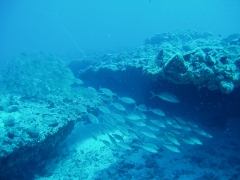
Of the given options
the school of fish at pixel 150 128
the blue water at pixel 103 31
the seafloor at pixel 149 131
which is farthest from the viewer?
the blue water at pixel 103 31

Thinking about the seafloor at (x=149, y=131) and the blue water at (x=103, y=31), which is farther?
the blue water at (x=103, y=31)

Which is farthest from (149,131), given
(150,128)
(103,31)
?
(103,31)

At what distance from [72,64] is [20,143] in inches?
627

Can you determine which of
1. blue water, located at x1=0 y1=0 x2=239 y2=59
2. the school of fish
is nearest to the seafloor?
the school of fish

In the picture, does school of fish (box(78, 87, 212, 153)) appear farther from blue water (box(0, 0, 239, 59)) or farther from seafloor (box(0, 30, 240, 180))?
blue water (box(0, 0, 239, 59))

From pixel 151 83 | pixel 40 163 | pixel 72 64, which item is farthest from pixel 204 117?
pixel 72 64

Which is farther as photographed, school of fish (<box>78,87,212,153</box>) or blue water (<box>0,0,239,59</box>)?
blue water (<box>0,0,239,59</box>)

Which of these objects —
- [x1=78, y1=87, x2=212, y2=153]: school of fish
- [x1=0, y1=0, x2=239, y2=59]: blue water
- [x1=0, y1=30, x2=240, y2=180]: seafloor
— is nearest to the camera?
[x1=0, y1=30, x2=240, y2=180]: seafloor

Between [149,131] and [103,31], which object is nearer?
[149,131]

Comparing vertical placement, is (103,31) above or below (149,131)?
above

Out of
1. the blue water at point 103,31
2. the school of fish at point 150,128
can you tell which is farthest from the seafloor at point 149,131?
the blue water at point 103,31

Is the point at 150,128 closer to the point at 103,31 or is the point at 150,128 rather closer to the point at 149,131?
the point at 149,131

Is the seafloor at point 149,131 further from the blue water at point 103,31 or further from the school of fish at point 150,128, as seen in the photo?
the blue water at point 103,31

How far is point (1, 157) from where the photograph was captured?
573 centimetres
